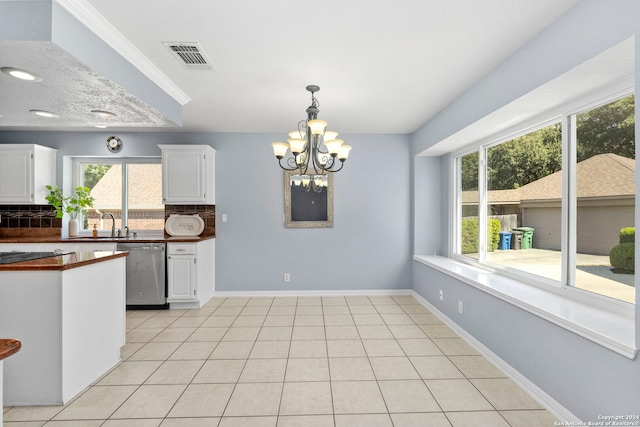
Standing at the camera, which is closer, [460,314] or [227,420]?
[227,420]

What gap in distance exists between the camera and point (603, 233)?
6.85 feet

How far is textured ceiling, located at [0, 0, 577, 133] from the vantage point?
1814 millimetres

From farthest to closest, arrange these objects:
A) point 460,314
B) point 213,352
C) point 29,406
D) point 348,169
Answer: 1. point 348,169
2. point 460,314
3. point 213,352
4. point 29,406

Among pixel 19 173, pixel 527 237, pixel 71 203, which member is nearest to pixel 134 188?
pixel 71 203

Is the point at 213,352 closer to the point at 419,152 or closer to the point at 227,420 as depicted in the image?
the point at 227,420

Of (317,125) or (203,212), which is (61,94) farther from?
(203,212)

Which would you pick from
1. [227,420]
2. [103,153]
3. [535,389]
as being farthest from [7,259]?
[535,389]

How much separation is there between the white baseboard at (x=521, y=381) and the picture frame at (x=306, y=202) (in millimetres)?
2139

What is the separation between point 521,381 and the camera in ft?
7.25

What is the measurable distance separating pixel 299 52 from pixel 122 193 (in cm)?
369

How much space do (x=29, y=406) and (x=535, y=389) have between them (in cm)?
329

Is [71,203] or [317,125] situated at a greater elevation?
[317,125]

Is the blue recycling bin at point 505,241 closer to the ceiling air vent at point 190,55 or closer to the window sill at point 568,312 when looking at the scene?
the window sill at point 568,312

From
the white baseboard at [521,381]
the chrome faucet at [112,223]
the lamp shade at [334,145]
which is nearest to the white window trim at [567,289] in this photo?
the white baseboard at [521,381]
